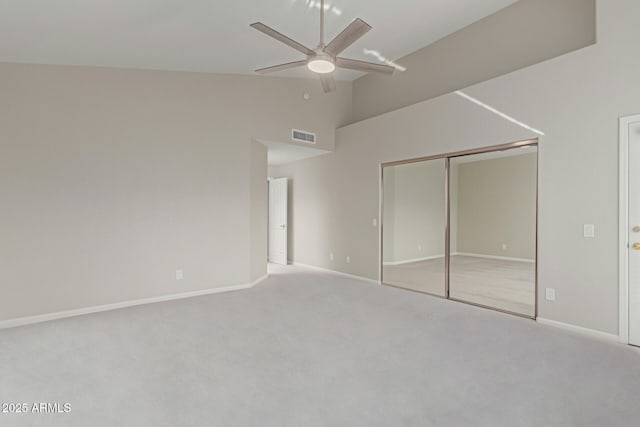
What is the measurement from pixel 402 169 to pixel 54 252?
191 inches

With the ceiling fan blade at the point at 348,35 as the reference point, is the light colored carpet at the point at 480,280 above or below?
below

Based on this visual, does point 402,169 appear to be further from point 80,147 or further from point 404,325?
point 80,147

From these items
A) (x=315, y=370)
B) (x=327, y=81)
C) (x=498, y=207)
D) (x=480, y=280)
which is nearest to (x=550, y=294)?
(x=480, y=280)

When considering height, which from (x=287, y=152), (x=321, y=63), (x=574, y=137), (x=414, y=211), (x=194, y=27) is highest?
(x=194, y=27)

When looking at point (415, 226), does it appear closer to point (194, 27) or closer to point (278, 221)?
point (278, 221)

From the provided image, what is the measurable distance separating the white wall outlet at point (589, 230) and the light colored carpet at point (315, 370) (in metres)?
1.03

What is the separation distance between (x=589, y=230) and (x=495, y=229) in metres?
1.26

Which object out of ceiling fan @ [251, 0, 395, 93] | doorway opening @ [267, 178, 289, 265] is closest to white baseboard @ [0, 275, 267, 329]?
doorway opening @ [267, 178, 289, 265]

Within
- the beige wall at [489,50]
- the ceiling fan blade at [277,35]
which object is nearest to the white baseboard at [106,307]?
the ceiling fan blade at [277,35]

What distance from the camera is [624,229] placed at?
322 centimetres

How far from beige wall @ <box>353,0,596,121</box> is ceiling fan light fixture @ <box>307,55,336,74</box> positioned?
301 centimetres

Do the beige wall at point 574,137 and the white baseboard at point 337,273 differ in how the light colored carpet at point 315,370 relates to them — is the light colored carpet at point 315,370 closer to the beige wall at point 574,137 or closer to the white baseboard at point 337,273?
the beige wall at point 574,137

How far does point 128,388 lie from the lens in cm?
233

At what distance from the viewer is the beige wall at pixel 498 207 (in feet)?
13.6
